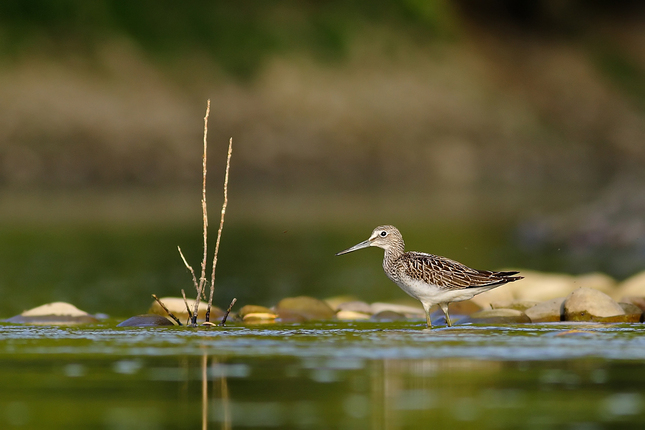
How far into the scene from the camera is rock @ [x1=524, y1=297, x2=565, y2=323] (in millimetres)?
15477

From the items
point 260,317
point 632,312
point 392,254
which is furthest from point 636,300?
point 260,317

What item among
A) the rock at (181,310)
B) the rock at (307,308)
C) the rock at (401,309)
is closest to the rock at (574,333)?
the rock at (401,309)

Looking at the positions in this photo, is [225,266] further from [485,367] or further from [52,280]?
[485,367]

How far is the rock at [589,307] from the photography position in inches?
595

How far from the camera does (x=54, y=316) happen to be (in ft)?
53.0

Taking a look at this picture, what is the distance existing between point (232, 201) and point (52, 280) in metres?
35.3

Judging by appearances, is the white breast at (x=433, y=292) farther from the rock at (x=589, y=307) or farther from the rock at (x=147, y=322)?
the rock at (x=147, y=322)

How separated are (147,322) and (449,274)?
3553 millimetres

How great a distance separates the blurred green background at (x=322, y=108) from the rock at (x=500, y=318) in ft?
90.8

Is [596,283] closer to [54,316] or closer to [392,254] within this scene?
[392,254]

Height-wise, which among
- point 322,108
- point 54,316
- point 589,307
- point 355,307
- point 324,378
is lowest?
point 324,378

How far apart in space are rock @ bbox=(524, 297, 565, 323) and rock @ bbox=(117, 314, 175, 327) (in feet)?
14.3

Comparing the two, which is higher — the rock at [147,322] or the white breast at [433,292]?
the white breast at [433,292]

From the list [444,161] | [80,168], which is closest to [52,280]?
[80,168]
